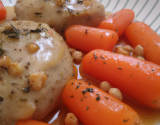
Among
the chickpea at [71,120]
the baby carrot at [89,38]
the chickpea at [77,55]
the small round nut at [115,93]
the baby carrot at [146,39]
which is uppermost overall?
the baby carrot at [146,39]

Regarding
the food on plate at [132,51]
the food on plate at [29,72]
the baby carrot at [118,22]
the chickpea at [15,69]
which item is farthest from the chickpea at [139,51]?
the chickpea at [15,69]

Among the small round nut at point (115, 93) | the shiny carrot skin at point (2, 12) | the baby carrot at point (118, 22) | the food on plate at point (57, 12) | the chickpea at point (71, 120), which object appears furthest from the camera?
the shiny carrot skin at point (2, 12)

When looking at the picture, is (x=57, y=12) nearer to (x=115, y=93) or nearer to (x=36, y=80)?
(x=36, y=80)

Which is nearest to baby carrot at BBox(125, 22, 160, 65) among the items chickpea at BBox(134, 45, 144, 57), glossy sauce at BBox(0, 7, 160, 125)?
chickpea at BBox(134, 45, 144, 57)

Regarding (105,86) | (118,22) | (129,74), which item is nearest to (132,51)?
(118,22)

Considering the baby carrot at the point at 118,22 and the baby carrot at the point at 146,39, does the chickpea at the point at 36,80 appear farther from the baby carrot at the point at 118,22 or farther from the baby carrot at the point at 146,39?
the baby carrot at the point at 146,39
